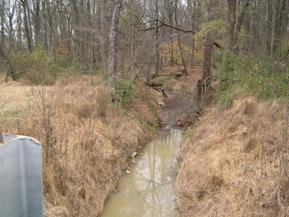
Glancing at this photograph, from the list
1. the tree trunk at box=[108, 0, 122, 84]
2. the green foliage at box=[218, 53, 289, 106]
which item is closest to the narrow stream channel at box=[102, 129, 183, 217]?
the green foliage at box=[218, 53, 289, 106]

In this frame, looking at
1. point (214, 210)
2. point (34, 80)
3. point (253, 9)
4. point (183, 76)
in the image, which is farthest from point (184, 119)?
point (253, 9)

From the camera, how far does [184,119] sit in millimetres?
11000

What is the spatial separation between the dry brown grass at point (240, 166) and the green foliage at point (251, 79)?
1.52 ft

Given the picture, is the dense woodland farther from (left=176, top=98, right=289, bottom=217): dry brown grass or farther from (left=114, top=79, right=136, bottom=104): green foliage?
(left=176, top=98, right=289, bottom=217): dry brown grass

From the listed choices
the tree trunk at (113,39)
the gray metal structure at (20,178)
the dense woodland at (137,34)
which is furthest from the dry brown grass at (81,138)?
the gray metal structure at (20,178)

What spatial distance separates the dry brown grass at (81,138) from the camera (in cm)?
456

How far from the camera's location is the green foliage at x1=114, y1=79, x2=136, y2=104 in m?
9.71

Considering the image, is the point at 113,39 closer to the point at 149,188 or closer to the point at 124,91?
the point at 124,91

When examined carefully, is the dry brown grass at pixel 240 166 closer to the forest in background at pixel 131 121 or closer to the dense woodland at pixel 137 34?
the forest in background at pixel 131 121

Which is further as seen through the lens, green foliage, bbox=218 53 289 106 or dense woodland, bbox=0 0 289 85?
dense woodland, bbox=0 0 289 85

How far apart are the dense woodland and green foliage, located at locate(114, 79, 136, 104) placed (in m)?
0.41

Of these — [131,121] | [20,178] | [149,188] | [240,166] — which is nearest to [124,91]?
[131,121]

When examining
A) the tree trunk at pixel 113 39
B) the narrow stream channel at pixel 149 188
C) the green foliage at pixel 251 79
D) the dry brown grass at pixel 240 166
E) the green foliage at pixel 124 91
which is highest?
the tree trunk at pixel 113 39

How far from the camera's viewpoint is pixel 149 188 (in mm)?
6207
